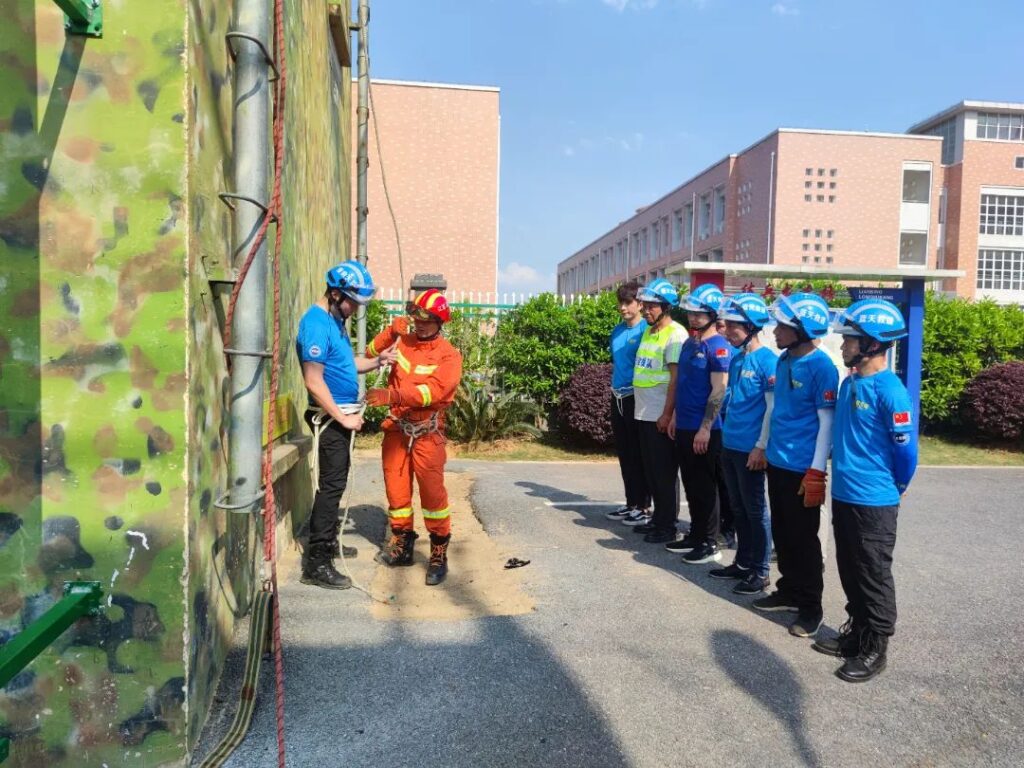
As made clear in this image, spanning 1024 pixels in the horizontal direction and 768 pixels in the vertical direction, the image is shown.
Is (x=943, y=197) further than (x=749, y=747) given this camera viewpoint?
Yes

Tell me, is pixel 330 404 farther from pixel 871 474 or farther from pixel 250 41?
pixel 871 474

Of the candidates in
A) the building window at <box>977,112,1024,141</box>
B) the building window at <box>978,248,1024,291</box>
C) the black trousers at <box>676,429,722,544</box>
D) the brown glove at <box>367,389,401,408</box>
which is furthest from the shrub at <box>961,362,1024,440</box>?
the building window at <box>977,112,1024,141</box>

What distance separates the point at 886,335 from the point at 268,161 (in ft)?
10.4

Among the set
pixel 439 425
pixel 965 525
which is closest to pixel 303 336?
pixel 439 425

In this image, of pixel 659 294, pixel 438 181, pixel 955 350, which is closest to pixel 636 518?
pixel 659 294

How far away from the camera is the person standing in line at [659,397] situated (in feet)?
20.2

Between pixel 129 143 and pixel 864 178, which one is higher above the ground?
pixel 864 178

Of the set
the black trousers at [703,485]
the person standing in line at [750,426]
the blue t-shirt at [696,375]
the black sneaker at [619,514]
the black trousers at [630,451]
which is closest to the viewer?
the person standing in line at [750,426]

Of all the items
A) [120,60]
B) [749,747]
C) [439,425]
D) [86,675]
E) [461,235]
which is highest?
[461,235]

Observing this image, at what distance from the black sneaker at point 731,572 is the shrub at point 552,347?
6389mm

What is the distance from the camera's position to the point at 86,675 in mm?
2896

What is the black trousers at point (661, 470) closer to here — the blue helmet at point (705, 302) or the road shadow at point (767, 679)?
the blue helmet at point (705, 302)

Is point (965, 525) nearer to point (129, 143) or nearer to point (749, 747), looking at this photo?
point (749, 747)

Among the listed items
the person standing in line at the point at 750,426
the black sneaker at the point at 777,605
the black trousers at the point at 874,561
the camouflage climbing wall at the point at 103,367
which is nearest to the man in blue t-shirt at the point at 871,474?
the black trousers at the point at 874,561
